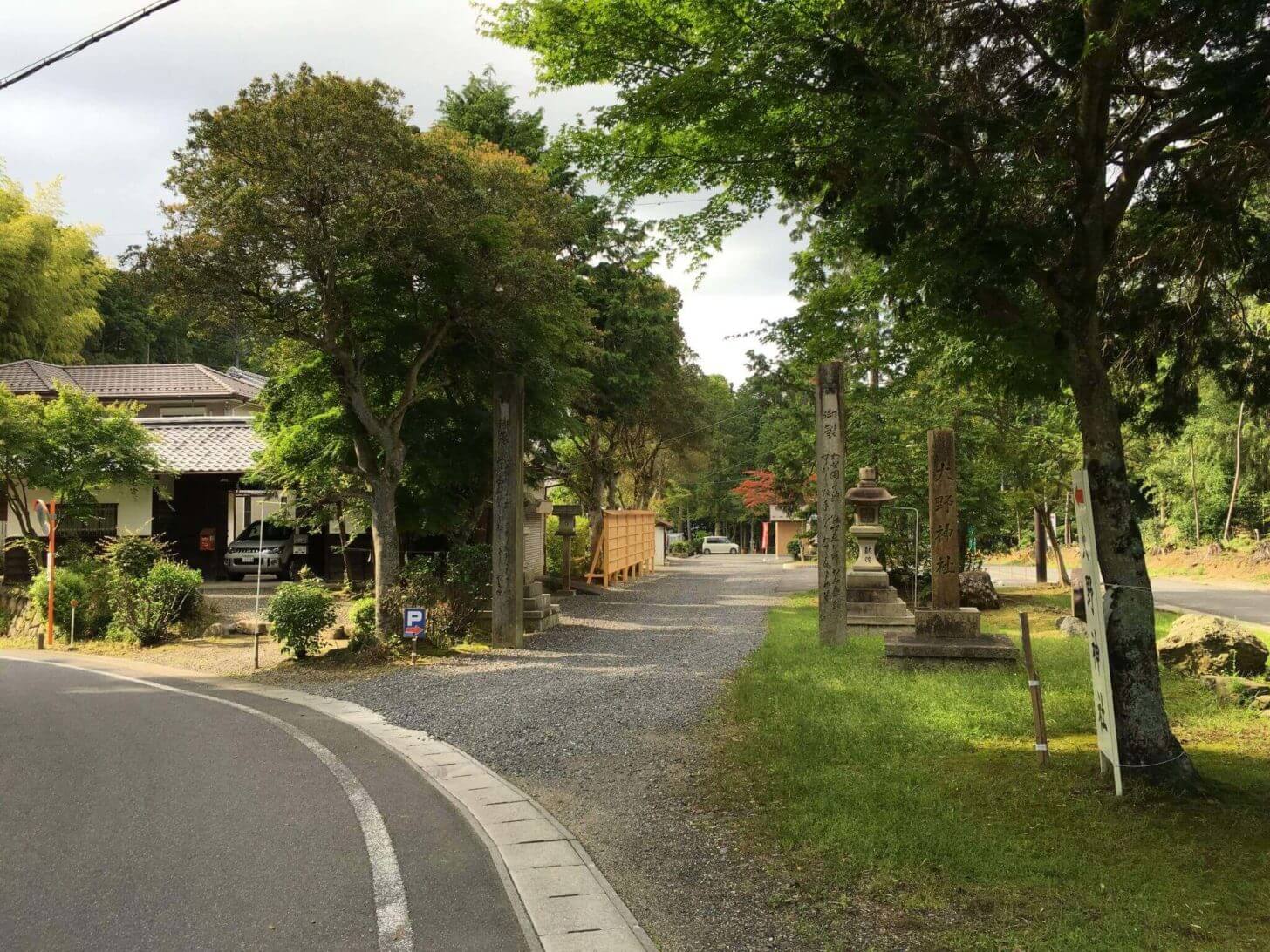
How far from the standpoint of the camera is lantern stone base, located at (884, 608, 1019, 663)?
9.34 metres

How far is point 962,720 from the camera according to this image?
6840mm

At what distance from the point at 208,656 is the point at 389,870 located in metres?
9.87

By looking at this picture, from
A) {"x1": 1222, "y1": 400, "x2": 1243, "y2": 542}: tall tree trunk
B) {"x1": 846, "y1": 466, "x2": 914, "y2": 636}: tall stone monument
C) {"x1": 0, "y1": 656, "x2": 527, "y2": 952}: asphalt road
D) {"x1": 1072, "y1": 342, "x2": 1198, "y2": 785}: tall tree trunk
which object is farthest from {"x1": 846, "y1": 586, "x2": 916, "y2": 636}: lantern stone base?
{"x1": 1222, "y1": 400, "x2": 1243, "y2": 542}: tall tree trunk

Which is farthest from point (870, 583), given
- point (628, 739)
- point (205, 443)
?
point (205, 443)

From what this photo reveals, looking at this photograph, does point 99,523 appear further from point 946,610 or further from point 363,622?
point 946,610

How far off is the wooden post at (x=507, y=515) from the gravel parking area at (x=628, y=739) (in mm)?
554

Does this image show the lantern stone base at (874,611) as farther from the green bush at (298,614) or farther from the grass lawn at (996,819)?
the green bush at (298,614)

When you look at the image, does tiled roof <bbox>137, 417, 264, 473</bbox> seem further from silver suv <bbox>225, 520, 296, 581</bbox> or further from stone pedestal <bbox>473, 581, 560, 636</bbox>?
stone pedestal <bbox>473, 581, 560, 636</bbox>

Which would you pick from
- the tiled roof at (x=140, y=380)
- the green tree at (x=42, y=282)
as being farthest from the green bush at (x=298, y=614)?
the green tree at (x=42, y=282)

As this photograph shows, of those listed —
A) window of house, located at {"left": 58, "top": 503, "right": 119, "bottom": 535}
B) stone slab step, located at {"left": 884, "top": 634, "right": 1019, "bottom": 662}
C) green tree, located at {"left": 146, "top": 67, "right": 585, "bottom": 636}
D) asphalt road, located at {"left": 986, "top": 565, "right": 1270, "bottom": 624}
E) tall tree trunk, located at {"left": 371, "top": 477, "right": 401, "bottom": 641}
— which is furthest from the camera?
window of house, located at {"left": 58, "top": 503, "right": 119, "bottom": 535}

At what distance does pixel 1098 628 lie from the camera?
5.06 meters

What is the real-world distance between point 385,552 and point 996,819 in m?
8.93

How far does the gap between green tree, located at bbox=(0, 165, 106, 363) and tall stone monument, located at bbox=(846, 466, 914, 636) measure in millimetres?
26630

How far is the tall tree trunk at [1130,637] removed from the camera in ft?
16.2
